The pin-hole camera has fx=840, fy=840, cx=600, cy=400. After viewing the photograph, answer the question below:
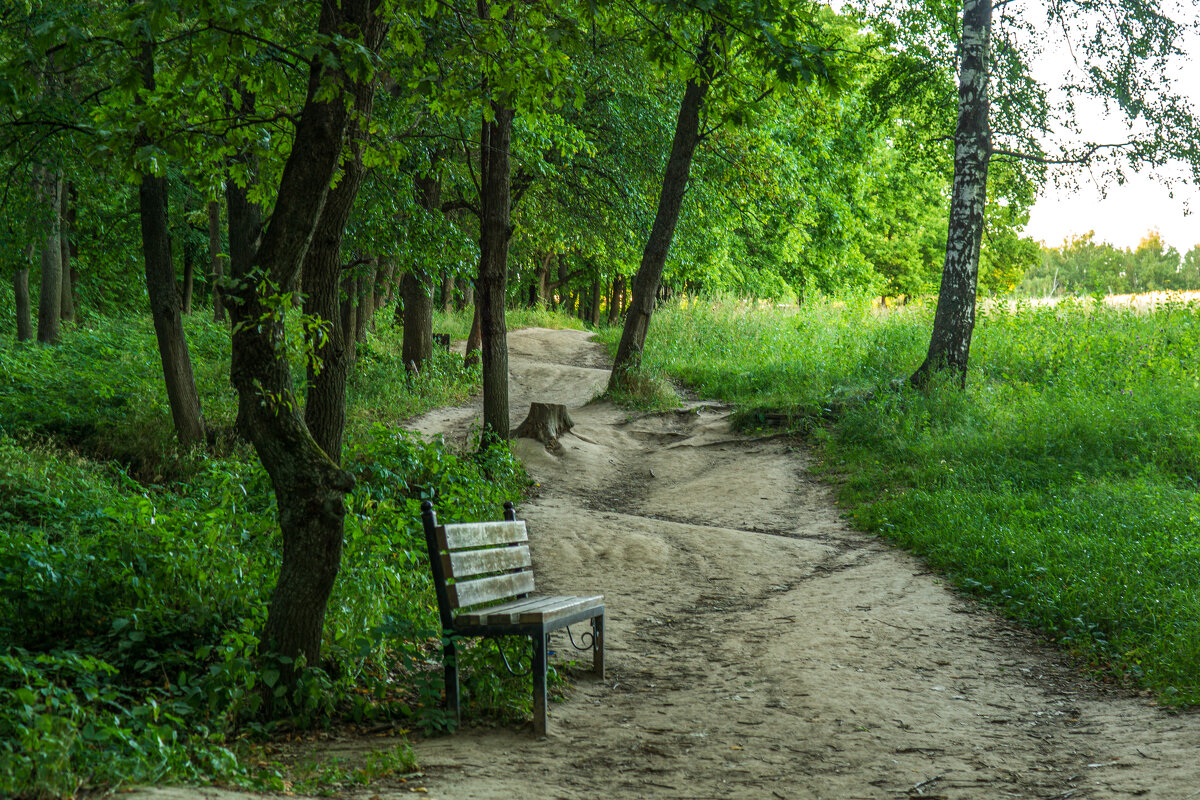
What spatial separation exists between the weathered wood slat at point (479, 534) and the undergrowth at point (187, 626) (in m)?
0.51

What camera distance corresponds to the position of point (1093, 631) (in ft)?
18.9

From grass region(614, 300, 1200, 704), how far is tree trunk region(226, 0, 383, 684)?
15.3ft

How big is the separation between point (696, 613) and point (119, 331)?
17319 millimetres

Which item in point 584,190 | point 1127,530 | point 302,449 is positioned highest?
point 584,190

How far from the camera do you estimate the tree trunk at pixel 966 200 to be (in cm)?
1212

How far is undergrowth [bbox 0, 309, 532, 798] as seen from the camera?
3131mm

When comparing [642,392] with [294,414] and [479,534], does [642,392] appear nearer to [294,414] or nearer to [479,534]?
[479,534]

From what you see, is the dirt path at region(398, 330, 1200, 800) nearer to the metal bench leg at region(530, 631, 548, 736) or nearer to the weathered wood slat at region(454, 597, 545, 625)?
the metal bench leg at region(530, 631, 548, 736)

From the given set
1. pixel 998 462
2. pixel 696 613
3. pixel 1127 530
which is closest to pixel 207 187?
pixel 696 613

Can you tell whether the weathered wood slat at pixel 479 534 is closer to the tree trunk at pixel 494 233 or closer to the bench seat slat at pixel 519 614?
the bench seat slat at pixel 519 614

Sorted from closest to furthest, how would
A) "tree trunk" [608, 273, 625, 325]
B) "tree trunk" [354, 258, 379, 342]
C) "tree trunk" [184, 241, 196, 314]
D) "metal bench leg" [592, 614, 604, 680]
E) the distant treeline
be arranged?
"metal bench leg" [592, 614, 604, 680], "tree trunk" [354, 258, 379, 342], "tree trunk" [184, 241, 196, 314], "tree trunk" [608, 273, 625, 325], the distant treeline

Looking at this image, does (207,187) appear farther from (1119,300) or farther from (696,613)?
(1119,300)

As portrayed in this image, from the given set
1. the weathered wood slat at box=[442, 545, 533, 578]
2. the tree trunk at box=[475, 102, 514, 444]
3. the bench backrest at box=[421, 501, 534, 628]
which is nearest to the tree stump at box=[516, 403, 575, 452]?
the tree trunk at box=[475, 102, 514, 444]

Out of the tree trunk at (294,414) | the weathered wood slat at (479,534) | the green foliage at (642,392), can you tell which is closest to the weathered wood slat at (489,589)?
the weathered wood slat at (479,534)
